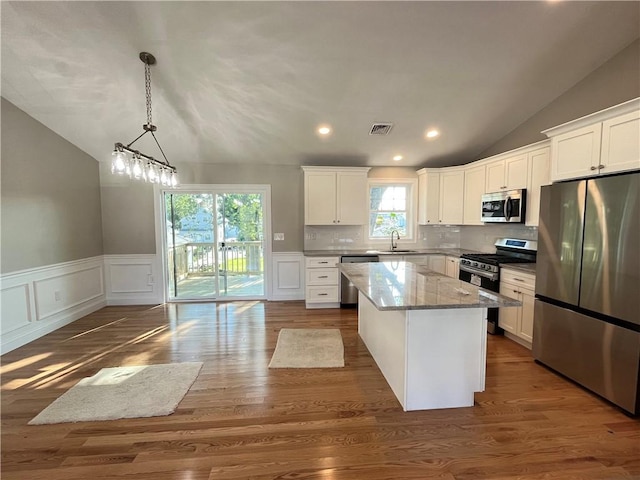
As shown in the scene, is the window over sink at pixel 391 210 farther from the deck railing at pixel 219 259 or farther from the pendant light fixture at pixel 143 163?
the pendant light fixture at pixel 143 163

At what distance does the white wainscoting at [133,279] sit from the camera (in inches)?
188

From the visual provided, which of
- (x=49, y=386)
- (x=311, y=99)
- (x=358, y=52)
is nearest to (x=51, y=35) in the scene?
(x=311, y=99)

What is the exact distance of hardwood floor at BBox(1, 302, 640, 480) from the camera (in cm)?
165

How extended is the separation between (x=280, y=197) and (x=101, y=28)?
302 centimetres

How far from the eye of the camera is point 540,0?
7.38 feet

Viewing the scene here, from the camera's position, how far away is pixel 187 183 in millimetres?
4820

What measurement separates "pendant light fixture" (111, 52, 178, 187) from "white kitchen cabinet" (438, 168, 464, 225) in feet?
13.3

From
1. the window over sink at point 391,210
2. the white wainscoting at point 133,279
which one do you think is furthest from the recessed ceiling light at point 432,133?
the white wainscoting at point 133,279

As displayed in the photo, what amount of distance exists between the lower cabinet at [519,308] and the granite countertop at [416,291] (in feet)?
3.46

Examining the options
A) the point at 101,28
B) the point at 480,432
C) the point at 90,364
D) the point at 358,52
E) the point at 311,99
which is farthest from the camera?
the point at 311,99

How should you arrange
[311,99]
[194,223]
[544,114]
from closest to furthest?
[311,99], [544,114], [194,223]

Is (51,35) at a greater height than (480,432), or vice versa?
(51,35)

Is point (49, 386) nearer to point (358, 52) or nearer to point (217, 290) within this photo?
point (217, 290)

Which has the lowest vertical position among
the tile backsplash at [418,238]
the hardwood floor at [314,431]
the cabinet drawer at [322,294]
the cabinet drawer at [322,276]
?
the hardwood floor at [314,431]
